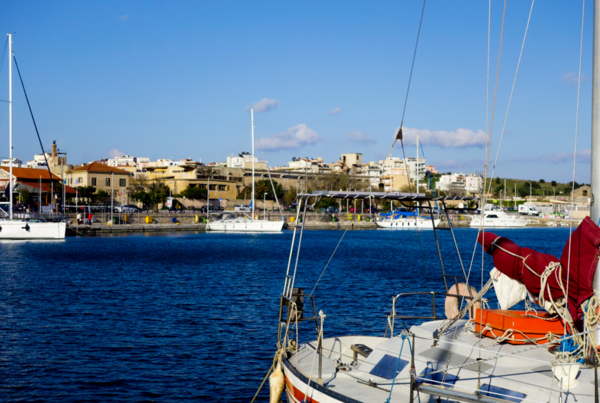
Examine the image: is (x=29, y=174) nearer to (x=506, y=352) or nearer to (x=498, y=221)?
(x=498, y=221)

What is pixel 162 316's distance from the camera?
2200 centimetres

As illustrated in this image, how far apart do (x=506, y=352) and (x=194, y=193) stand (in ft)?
367

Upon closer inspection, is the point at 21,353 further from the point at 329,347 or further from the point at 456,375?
the point at 456,375

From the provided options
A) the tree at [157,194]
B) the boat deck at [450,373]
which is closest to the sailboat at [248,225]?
the tree at [157,194]

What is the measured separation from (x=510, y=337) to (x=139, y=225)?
2804 inches

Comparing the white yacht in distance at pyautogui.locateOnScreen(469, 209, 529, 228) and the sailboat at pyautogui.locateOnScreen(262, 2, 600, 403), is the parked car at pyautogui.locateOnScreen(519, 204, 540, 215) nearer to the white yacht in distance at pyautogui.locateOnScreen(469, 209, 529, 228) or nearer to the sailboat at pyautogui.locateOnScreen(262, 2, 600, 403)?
the white yacht in distance at pyautogui.locateOnScreen(469, 209, 529, 228)

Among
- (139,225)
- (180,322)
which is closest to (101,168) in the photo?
(139,225)

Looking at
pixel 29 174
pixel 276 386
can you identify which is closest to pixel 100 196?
pixel 29 174

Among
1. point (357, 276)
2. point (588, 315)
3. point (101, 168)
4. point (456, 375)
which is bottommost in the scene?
point (357, 276)

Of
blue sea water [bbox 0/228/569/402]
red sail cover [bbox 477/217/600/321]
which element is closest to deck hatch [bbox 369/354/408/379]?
red sail cover [bbox 477/217/600/321]

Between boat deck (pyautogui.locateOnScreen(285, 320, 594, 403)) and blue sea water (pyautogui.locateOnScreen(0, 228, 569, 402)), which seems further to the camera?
blue sea water (pyautogui.locateOnScreen(0, 228, 569, 402))

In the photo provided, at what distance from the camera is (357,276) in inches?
1344

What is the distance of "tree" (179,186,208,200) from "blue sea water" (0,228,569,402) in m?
70.0

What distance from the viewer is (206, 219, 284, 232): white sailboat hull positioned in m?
74.9
